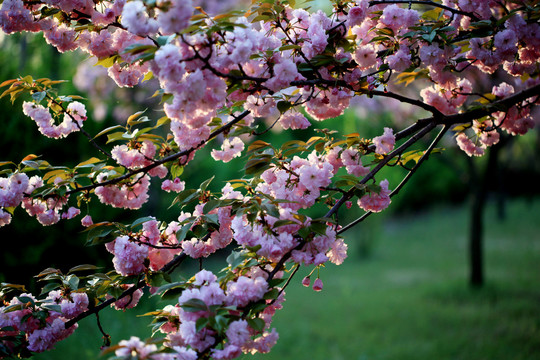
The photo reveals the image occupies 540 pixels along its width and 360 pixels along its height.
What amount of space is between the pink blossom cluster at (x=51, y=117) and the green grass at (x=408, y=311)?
2.22 m

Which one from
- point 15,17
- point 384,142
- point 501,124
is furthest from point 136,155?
point 501,124

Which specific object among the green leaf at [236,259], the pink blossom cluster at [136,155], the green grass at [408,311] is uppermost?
the pink blossom cluster at [136,155]

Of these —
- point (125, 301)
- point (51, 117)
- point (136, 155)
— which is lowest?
point (125, 301)

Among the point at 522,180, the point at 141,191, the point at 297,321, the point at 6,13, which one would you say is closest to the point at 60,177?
the point at 141,191

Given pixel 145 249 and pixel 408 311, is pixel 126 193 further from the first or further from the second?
pixel 408 311

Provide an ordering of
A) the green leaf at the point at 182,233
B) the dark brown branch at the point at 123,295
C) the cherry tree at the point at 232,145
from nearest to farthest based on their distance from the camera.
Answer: the cherry tree at the point at 232,145 < the green leaf at the point at 182,233 < the dark brown branch at the point at 123,295

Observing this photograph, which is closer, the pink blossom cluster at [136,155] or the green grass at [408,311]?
the pink blossom cluster at [136,155]

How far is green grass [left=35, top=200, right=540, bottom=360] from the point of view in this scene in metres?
4.16

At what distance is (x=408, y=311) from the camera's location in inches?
208

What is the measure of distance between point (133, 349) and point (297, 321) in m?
4.32

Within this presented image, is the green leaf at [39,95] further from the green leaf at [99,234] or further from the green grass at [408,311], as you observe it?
the green grass at [408,311]

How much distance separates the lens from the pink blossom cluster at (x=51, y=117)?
6.37ft

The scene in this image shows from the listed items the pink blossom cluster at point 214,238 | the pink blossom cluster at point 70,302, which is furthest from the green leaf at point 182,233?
the pink blossom cluster at point 70,302

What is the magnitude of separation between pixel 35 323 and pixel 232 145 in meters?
0.99
